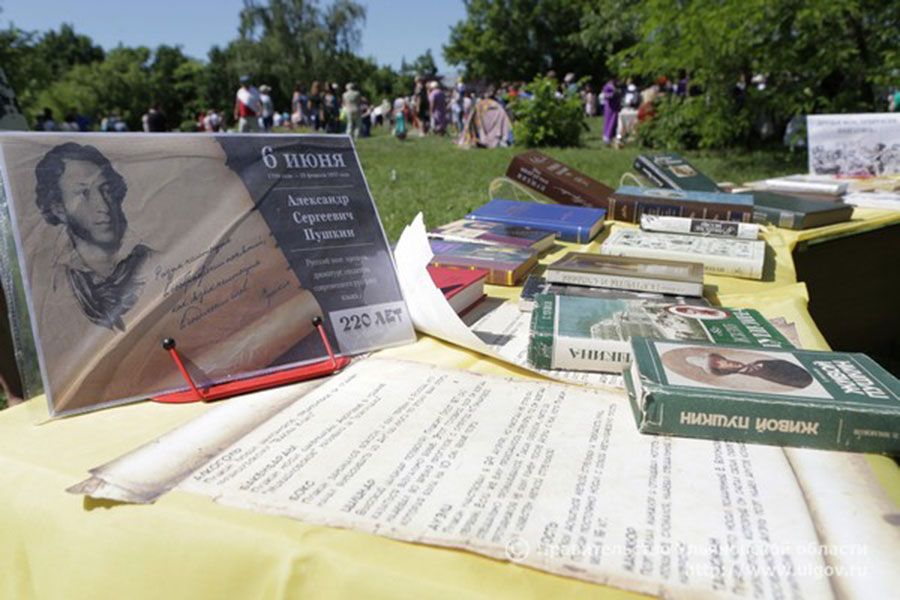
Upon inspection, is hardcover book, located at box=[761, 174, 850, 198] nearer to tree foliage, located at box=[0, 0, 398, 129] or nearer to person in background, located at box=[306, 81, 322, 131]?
person in background, located at box=[306, 81, 322, 131]

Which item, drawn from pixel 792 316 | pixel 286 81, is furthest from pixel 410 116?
pixel 792 316

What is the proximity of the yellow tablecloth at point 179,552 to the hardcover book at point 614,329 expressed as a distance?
31 cm

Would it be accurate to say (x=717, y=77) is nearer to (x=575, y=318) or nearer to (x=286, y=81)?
(x=575, y=318)

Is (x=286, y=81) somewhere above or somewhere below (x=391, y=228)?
above

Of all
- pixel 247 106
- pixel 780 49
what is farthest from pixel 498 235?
pixel 247 106

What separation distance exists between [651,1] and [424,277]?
5.91m

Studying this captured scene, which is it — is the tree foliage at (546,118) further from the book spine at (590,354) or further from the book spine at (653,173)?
the book spine at (590,354)

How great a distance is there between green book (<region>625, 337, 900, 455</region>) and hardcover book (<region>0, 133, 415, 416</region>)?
0.43m

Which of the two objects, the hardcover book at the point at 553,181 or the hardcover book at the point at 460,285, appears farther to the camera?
the hardcover book at the point at 553,181

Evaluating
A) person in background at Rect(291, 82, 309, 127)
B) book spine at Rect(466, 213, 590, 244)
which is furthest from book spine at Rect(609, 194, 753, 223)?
person in background at Rect(291, 82, 309, 127)

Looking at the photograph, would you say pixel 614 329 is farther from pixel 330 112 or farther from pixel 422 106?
pixel 330 112

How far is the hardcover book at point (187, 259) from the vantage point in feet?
2.42

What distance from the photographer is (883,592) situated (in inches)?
17.9

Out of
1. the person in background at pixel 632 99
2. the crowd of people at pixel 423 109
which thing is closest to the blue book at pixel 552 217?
the crowd of people at pixel 423 109
